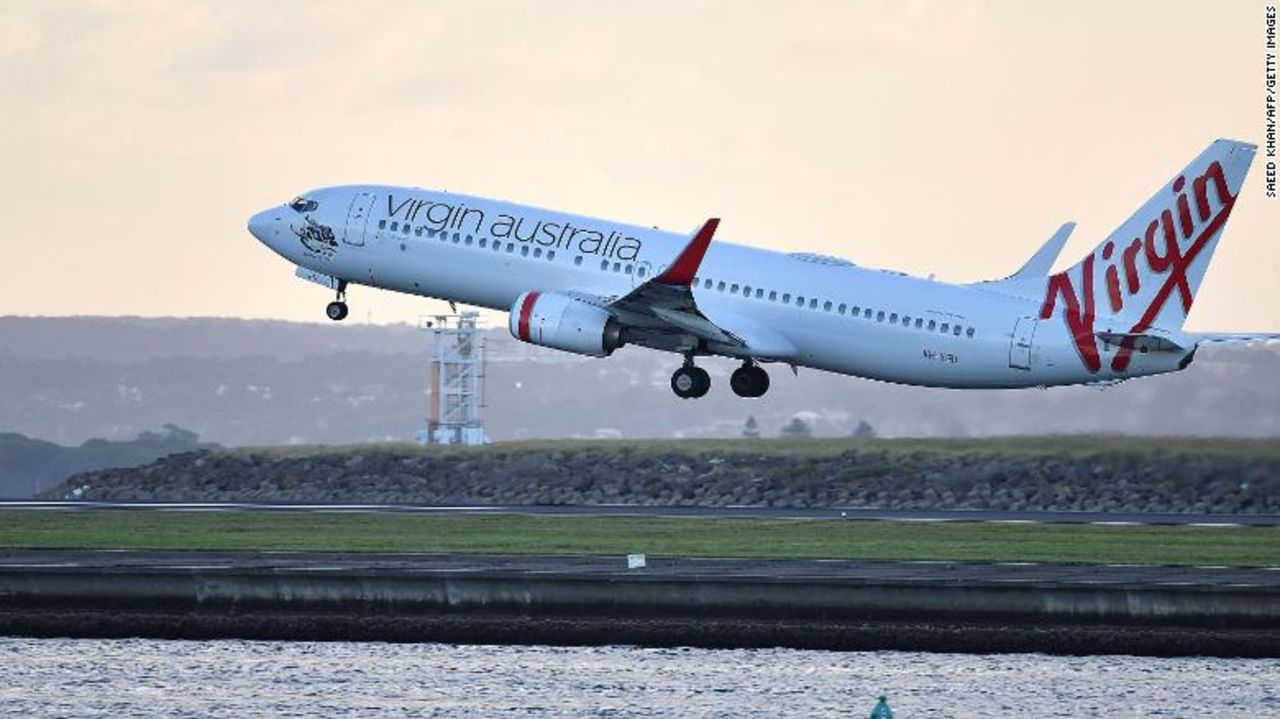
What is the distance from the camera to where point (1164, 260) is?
72875mm

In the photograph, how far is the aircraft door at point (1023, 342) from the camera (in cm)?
7244

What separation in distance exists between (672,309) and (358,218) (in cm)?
900

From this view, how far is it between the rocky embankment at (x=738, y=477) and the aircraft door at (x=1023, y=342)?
4.52m

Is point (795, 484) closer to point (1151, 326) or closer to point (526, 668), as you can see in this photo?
point (1151, 326)

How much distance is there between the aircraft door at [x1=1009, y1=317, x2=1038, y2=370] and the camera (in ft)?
238

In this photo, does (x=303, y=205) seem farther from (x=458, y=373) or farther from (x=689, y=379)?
(x=458, y=373)

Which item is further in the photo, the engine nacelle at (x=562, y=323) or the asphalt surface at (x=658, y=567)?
the engine nacelle at (x=562, y=323)

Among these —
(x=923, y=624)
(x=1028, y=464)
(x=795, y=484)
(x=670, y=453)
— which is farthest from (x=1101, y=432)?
(x=923, y=624)

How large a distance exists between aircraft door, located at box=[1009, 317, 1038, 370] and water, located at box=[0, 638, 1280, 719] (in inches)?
887

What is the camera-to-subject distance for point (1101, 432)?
77.4 meters

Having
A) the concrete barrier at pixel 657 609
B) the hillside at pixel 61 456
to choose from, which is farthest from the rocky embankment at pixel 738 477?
the hillside at pixel 61 456

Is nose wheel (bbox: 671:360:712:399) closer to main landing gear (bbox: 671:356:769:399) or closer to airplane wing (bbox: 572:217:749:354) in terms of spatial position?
main landing gear (bbox: 671:356:769:399)

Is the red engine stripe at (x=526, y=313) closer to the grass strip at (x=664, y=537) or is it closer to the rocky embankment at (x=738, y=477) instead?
the grass strip at (x=664, y=537)

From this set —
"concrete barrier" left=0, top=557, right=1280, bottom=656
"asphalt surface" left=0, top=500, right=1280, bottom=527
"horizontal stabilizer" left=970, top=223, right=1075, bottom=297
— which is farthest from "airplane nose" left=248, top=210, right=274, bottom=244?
"concrete barrier" left=0, top=557, right=1280, bottom=656
